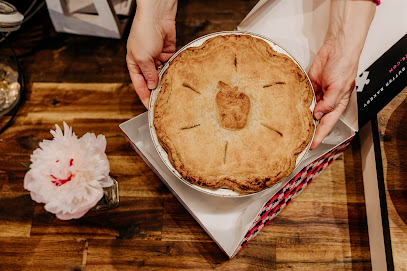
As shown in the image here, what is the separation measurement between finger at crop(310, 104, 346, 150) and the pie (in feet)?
0.17

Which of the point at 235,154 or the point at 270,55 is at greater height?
the point at 270,55

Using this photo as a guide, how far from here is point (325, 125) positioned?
116cm

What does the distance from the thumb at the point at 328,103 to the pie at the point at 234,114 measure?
0.11 feet

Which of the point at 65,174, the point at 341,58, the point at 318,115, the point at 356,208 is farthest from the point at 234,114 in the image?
the point at 356,208

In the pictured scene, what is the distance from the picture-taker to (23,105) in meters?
1.54

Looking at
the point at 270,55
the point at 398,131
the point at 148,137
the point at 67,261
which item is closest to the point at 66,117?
the point at 148,137

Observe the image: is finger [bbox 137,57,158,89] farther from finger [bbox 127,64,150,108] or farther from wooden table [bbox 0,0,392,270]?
wooden table [bbox 0,0,392,270]

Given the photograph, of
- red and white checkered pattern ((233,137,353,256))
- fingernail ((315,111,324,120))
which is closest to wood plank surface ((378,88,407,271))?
red and white checkered pattern ((233,137,353,256))

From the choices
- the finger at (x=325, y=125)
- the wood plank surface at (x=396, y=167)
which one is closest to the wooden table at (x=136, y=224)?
the wood plank surface at (x=396, y=167)

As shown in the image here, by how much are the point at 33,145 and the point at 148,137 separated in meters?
0.57

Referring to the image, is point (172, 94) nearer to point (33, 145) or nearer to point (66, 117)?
point (66, 117)

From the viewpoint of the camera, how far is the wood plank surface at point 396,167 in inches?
45.1

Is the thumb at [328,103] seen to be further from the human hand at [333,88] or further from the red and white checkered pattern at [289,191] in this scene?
the red and white checkered pattern at [289,191]

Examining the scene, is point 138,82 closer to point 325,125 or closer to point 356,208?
point 325,125
